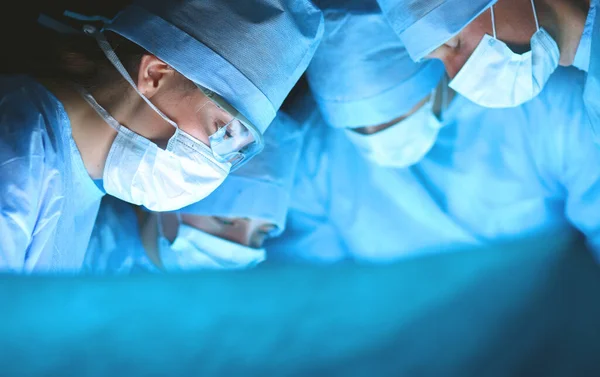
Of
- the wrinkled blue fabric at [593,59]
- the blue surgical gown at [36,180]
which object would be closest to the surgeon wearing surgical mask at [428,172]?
the wrinkled blue fabric at [593,59]

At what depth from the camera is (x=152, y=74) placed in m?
1.44

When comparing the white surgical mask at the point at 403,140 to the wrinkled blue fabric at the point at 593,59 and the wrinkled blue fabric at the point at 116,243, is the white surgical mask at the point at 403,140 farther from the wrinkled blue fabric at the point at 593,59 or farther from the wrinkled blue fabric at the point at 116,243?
the wrinkled blue fabric at the point at 116,243

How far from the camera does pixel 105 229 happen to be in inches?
71.8

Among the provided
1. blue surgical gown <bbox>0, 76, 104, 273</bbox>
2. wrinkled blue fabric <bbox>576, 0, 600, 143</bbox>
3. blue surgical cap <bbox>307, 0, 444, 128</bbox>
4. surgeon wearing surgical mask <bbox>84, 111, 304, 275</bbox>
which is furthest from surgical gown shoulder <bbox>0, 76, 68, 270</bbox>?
wrinkled blue fabric <bbox>576, 0, 600, 143</bbox>

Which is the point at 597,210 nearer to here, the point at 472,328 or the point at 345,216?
the point at 345,216

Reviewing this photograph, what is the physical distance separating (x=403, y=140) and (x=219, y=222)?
0.69m

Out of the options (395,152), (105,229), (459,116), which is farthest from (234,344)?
(459,116)

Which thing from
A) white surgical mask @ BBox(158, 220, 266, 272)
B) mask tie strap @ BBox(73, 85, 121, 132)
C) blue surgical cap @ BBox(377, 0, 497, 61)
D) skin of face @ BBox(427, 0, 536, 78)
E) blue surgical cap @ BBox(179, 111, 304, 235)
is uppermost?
mask tie strap @ BBox(73, 85, 121, 132)

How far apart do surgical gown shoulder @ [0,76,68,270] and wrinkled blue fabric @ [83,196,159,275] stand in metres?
0.36

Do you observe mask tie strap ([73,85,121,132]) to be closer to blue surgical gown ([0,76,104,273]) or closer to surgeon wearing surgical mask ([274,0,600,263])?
blue surgical gown ([0,76,104,273])

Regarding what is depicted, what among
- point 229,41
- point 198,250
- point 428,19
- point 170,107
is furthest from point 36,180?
point 428,19

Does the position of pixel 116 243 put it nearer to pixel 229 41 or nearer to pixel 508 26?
pixel 229 41

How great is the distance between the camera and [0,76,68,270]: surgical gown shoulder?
1189 millimetres

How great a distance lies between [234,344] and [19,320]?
0.77 feet
